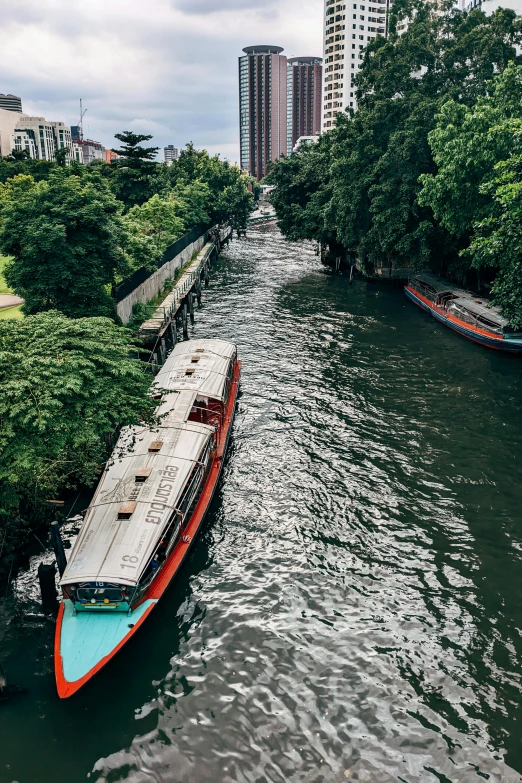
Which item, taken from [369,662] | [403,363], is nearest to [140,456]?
[369,662]

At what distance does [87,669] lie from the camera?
1440 centimetres

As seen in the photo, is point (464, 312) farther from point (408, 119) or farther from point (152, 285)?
point (152, 285)

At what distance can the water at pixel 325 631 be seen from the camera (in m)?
13.4

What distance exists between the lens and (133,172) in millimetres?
77938

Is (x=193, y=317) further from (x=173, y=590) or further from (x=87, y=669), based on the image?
(x=87, y=669)

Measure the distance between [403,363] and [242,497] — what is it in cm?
1946

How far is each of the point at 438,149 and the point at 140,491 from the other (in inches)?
1458

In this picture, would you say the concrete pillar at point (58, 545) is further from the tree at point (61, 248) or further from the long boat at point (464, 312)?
the long boat at point (464, 312)

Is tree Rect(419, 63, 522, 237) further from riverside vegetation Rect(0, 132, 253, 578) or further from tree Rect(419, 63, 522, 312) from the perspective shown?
riverside vegetation Rect(0, 132, 253, 578)

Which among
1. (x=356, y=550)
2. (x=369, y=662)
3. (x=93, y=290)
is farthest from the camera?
(x=93, y=290)

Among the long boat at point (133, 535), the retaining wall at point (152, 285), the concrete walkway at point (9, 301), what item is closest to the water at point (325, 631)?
the long boat at point (133, 535)

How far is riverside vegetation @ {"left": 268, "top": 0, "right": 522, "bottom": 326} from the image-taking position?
3862 centimetres

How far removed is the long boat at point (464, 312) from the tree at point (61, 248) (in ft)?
84.1

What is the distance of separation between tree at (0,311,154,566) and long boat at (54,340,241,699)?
1.83 metres
